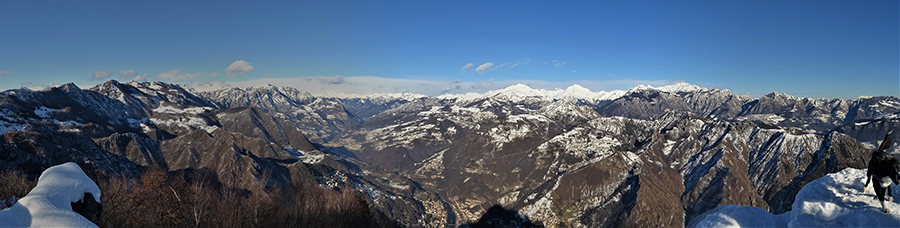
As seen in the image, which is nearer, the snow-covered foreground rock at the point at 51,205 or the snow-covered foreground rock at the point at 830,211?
the snow-covered foreground rock at the point at 51,205

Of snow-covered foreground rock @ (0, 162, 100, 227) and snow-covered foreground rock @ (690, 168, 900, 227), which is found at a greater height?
snow-covered foreground rock @ (0, 162, 100, 227)

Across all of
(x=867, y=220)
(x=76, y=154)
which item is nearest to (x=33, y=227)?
(x=867, y=220)

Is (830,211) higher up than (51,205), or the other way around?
(51,205)

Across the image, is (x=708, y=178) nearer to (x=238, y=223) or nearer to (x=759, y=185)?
(x=759, y=185)

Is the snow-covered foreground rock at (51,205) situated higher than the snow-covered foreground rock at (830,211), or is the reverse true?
the snow-covered foreground rock at (51,205)
